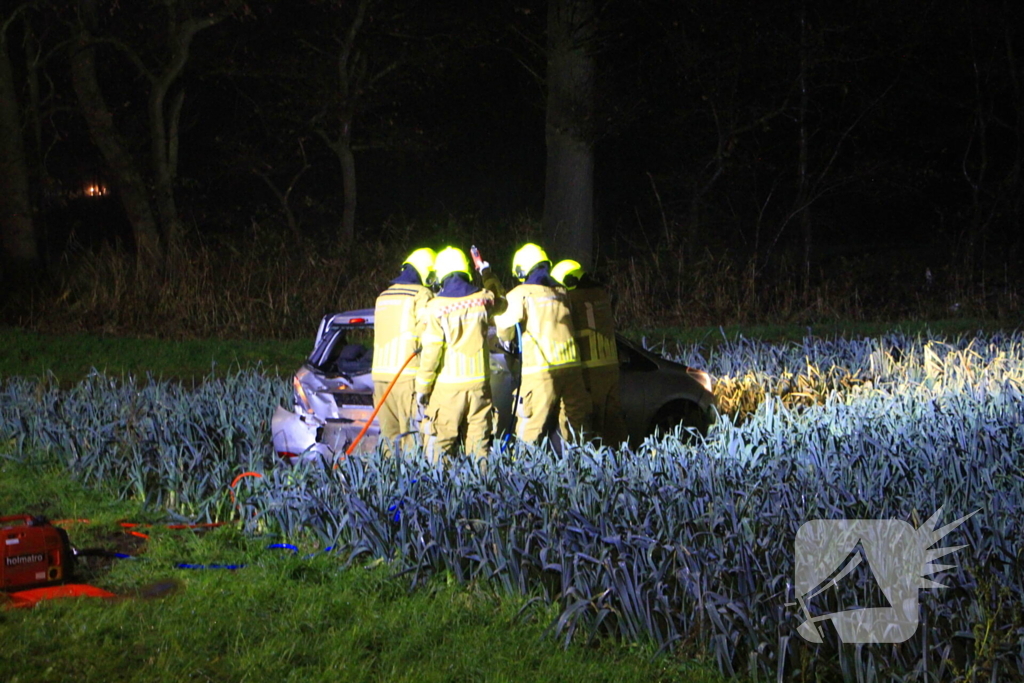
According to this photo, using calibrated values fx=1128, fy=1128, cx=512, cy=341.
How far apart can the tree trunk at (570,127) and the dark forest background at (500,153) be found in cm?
4

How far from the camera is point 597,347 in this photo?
7863 mm

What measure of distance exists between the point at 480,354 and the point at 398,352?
52cm

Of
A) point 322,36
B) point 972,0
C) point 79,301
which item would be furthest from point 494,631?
point 972,0

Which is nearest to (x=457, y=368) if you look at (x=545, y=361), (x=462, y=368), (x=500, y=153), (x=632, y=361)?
(x=462, y=368)

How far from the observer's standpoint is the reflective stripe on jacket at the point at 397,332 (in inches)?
279

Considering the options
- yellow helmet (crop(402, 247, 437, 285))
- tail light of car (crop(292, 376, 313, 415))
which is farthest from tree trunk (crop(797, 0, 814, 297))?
tail light of car (crop(292, 376, 313, 415))

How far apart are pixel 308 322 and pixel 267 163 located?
1097 centimetres

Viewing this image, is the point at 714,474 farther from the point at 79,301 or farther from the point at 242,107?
the point at 242,107

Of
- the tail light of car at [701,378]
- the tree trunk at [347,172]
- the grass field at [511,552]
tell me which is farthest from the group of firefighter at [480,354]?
the tree trunk at [347,172]

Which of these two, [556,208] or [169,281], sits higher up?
[556,208]

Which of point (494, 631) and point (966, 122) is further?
point (966, 122)

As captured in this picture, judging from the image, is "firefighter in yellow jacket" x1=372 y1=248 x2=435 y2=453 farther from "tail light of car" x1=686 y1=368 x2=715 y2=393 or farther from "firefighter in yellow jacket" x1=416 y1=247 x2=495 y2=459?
"tail light of car" x1=686 y1=368 x2=715 y2=393

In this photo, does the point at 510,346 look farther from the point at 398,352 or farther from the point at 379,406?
the point at 379,406

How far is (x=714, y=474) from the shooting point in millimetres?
5332
